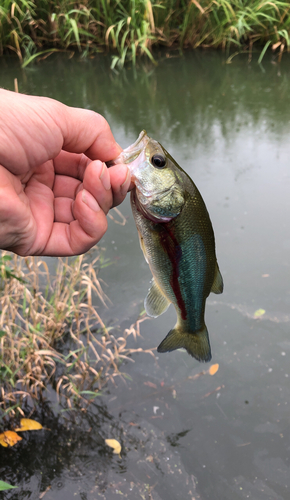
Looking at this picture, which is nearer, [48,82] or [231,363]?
[231,363]

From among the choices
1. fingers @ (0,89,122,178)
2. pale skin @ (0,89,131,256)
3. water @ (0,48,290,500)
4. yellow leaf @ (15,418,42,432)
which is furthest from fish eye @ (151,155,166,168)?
yellow leaf @ (15,418,42,432)

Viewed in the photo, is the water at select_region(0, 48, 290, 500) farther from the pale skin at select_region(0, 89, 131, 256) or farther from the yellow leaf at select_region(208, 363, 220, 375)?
the pale skin at select_region(0, 89, 131, 256)

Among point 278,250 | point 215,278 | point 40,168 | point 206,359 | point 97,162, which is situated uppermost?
point 97,162

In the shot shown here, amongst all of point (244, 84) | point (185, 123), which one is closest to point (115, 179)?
point (185, 123)

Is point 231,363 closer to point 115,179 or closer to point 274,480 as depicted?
point 274,480

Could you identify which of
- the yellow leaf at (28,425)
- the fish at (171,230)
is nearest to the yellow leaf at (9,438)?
the yellow leaf at (28,425)

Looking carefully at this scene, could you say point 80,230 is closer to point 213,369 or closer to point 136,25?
point 213,369
